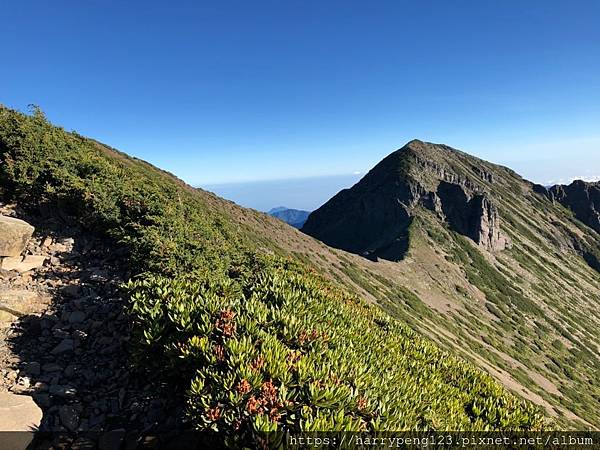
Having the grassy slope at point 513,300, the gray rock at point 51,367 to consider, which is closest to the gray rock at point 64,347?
the gray rock at point 51,367

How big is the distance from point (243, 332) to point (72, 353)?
19.5ft

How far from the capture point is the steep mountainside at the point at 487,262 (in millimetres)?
67438

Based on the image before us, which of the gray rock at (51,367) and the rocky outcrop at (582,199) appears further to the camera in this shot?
the rocky outcrop at (582,199)

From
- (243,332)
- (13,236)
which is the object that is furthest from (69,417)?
(13,236)

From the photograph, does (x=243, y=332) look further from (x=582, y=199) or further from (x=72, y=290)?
(x=582, y=199)

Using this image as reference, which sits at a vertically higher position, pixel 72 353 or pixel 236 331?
pixel 236 331

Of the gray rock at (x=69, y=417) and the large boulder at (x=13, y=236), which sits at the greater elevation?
the large boulder at (x=13, y=236)

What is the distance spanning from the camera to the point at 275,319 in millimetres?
9414

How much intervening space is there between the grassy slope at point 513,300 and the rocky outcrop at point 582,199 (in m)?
22.0

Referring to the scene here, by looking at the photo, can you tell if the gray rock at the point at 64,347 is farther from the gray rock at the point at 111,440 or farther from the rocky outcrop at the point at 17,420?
the gray rock at the point at 111,440

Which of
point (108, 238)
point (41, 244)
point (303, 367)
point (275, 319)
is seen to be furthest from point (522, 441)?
point (41, 244)

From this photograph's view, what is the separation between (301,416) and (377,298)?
57.9m

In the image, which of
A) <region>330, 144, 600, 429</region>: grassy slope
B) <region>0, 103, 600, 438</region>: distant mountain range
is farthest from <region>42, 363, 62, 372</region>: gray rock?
<region>330, 144, 600, 429</region>: grassy slope

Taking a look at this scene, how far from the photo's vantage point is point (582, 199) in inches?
7402
